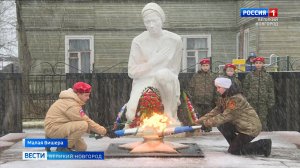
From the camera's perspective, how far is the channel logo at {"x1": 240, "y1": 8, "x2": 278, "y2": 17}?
718 inches

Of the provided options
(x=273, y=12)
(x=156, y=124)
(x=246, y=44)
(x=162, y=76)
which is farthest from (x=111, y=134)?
(x=246, y=44)

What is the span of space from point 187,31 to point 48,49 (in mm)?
5648

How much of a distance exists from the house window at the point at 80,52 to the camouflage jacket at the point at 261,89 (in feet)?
41.7

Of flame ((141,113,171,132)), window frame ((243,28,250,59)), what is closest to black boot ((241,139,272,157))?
flame ((141,113,171,132))

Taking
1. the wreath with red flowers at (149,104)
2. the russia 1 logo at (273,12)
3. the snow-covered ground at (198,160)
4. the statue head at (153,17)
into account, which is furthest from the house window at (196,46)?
the snow-covered ground at (198,160)

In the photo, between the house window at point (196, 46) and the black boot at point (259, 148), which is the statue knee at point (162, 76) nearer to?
the black boot at point (259, 148)

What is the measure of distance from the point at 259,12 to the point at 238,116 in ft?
37.5

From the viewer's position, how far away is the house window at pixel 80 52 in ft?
74.2

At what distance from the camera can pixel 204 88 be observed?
34.5 feet

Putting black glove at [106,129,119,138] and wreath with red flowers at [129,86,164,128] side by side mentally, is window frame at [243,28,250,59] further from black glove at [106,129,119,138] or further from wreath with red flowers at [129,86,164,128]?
black glove at [106,129,119,138]

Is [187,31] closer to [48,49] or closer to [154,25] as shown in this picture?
[48,49]

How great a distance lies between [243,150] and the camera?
7824 millimetres

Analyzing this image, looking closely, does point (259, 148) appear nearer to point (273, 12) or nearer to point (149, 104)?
point (149, 104)

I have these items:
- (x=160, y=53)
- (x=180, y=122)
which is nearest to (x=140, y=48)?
(x=160, y=53)
